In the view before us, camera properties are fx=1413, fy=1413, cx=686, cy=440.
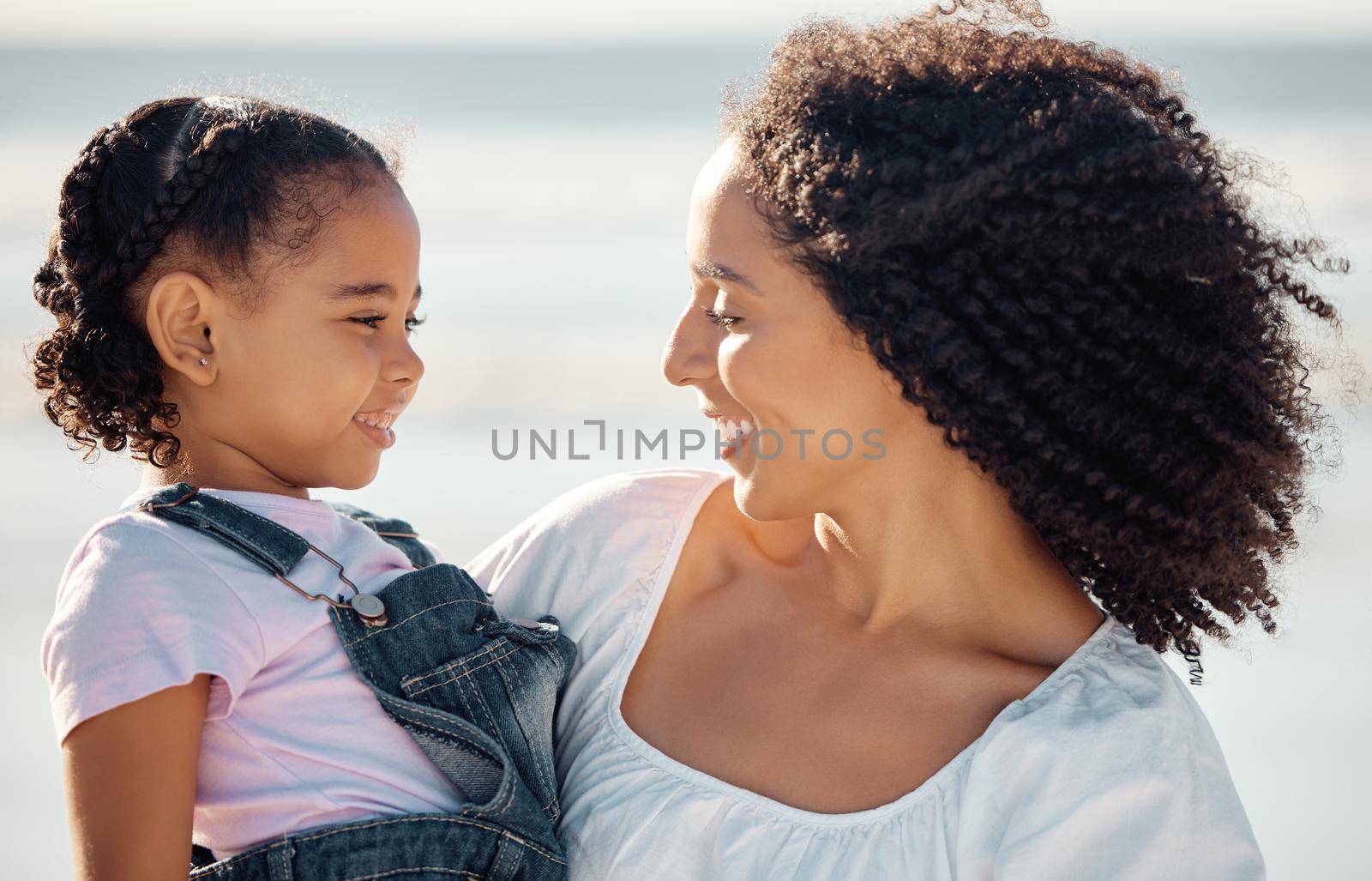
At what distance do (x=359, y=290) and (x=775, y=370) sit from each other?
0.58 m

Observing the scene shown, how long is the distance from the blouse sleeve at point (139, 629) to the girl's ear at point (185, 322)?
264 millimetres

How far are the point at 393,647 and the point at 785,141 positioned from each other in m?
0.83

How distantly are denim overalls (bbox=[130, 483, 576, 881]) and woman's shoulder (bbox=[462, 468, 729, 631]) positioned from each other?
0.16 meters

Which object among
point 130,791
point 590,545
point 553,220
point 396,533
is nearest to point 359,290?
point 396,533

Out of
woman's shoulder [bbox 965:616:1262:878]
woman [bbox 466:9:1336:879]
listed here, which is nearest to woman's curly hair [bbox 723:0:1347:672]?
woman [bbox 466:9:1336:879]

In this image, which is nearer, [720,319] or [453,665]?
[453,665]

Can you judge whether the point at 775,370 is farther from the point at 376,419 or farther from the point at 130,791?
the point at 130,791

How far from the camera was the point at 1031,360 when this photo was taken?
5.93 feet

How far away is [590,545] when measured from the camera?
205 centimetres

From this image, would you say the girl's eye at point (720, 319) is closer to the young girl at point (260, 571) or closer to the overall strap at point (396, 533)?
the young girl at point (260, 571)

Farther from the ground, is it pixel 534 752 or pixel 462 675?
pixel 462 675

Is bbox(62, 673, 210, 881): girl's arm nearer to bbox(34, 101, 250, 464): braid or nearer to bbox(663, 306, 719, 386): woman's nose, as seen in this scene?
bbox(34, 101, 250, 464): braid

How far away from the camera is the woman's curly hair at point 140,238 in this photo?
1.85 metres

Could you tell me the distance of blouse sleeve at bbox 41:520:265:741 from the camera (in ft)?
5.15
